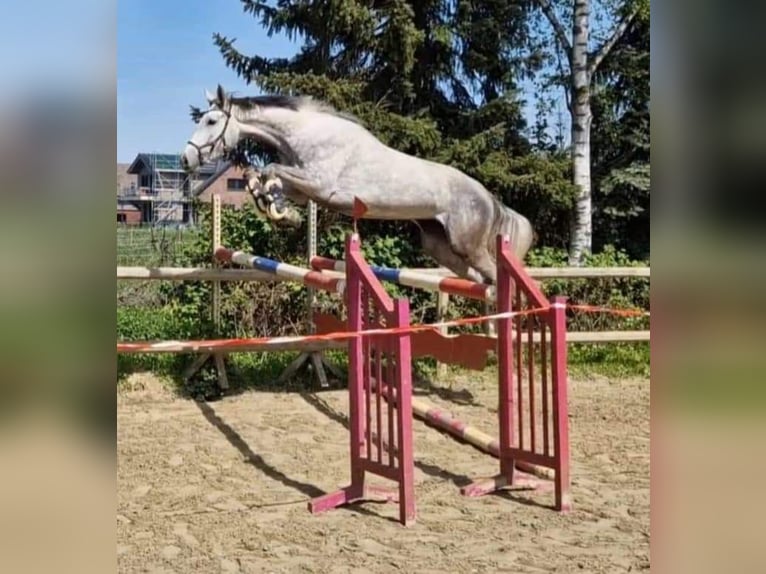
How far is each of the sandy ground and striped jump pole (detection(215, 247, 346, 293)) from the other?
0.89 metres

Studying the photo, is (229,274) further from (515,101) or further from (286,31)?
(515,101)

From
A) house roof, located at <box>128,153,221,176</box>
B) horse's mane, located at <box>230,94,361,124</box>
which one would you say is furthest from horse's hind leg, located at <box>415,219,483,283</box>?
house roof, located at <box>128,153,221,176</box>

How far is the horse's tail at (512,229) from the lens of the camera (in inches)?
225

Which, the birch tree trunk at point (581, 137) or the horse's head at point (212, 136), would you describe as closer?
the horse's head at point (212, 136)

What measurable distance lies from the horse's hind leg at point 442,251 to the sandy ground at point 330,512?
0.98 meters

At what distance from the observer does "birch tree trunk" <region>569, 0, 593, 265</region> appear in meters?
9.43

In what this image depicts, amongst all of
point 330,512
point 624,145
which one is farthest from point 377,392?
point 624,145

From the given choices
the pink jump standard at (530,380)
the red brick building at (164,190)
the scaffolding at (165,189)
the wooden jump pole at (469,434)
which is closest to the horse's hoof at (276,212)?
the wooden jump pole at (469,434)

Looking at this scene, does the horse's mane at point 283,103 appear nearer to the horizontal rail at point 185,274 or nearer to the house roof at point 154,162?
the horizontal rail at point 185,274

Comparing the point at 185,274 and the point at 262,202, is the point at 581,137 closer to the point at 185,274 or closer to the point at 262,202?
the point at 185,274

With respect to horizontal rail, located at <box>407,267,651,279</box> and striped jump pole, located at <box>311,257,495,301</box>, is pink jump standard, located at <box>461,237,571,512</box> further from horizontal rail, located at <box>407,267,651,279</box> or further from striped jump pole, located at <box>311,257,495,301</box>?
horizontal rail, located at <box>407,267,651,279</box>

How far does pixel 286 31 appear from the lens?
9.12m

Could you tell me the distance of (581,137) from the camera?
9586mm
